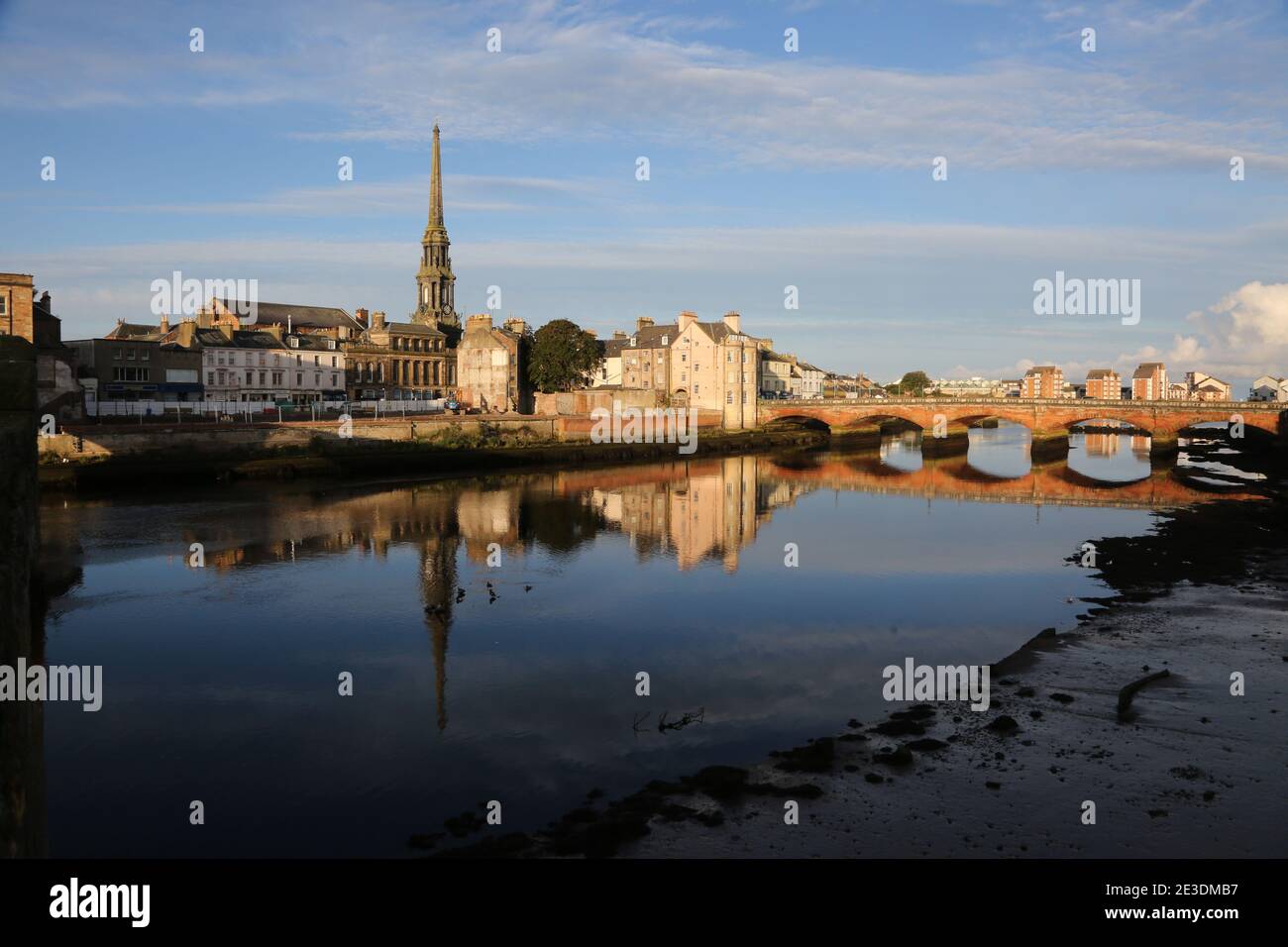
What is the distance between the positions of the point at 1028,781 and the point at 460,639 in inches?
571

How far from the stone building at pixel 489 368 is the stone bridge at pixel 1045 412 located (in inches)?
1131

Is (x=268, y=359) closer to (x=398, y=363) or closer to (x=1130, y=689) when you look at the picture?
(x=398, y=363)

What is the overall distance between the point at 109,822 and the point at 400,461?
49.9 m

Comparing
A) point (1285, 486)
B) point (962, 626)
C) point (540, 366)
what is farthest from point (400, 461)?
point (1285, 486)

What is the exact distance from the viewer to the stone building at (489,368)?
9019cm

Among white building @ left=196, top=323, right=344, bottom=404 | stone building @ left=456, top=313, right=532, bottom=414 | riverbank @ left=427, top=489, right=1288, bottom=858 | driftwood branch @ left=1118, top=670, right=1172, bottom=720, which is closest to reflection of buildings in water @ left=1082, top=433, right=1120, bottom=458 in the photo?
stone building @ left=456, top=313, right=532, bottom=414

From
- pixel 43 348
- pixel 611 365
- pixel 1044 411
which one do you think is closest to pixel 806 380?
pixel 611 365

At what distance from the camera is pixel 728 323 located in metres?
102

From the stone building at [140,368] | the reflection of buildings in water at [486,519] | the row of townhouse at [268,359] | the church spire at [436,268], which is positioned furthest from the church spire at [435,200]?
the reflection of buildings in water at [486,519]

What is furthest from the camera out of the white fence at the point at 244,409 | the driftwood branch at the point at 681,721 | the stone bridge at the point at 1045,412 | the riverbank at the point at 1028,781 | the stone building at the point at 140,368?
the stone bridge at the point at 1045,412

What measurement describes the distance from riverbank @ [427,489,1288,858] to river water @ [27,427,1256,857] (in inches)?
45.5

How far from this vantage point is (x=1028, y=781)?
Answer: 1445 cm

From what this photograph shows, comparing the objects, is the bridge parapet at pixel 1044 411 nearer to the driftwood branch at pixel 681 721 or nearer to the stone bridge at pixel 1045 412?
the stone bridge at pixel 1045 412
